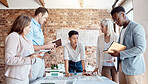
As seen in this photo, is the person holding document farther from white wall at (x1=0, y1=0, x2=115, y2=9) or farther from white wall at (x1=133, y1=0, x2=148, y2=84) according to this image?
white wall at (x1=0, y1=0, x2=115, y2=9)

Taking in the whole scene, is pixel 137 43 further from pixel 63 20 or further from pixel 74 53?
pixel 63 20

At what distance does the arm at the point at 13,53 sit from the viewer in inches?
53.0

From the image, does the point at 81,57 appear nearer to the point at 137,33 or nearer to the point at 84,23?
the point at 137,33

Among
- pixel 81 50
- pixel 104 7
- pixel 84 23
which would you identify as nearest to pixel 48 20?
pixel 84 23

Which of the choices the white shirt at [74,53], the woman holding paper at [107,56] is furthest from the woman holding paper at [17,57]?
the woman holding paper at [107,56]

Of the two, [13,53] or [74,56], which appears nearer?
[13,53]

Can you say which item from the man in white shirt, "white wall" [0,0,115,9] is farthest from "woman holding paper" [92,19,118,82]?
"white wall" [0,0,115,9]

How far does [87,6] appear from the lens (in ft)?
17.9

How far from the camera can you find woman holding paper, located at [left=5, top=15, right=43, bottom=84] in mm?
1353

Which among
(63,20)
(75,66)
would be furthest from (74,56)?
(63,20)

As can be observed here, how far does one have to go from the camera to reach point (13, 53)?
4.49 ft

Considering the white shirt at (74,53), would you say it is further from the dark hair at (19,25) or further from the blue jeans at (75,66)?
the dark hair at (19,25)

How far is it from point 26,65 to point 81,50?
1208 mm

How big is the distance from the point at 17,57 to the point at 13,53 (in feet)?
0.18
